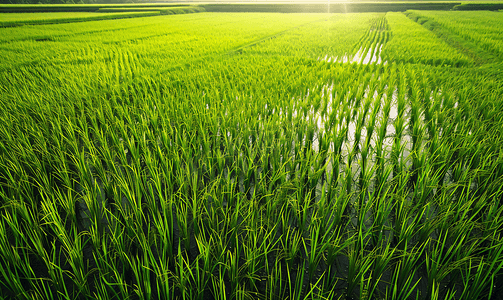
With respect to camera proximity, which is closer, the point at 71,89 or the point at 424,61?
the point at 71,89

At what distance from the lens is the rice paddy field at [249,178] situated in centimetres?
110

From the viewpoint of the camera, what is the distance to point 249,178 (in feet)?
5.61

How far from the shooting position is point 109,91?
3.59 metres

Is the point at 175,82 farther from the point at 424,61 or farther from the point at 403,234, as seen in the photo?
→ the point at 424,61

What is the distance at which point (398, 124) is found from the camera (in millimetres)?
2387

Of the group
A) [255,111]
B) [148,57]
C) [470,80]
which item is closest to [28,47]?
[148,57]

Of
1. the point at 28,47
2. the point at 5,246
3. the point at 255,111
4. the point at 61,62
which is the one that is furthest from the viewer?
the point at 28,47

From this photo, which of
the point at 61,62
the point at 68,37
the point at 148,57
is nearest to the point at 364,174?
the point at 148,57

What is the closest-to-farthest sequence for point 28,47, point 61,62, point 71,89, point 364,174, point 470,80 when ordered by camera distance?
point 364,174 < point 71,89 < point 470,80 < point 61,62 < point 28,47

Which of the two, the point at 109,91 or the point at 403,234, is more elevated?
the point at 109,91

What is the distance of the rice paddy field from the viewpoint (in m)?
1.10

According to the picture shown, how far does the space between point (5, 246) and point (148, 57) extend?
5.85m

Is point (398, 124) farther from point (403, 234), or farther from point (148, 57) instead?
point (148, 57)

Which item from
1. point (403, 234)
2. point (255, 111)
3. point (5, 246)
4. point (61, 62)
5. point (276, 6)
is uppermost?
point (276, 6)
